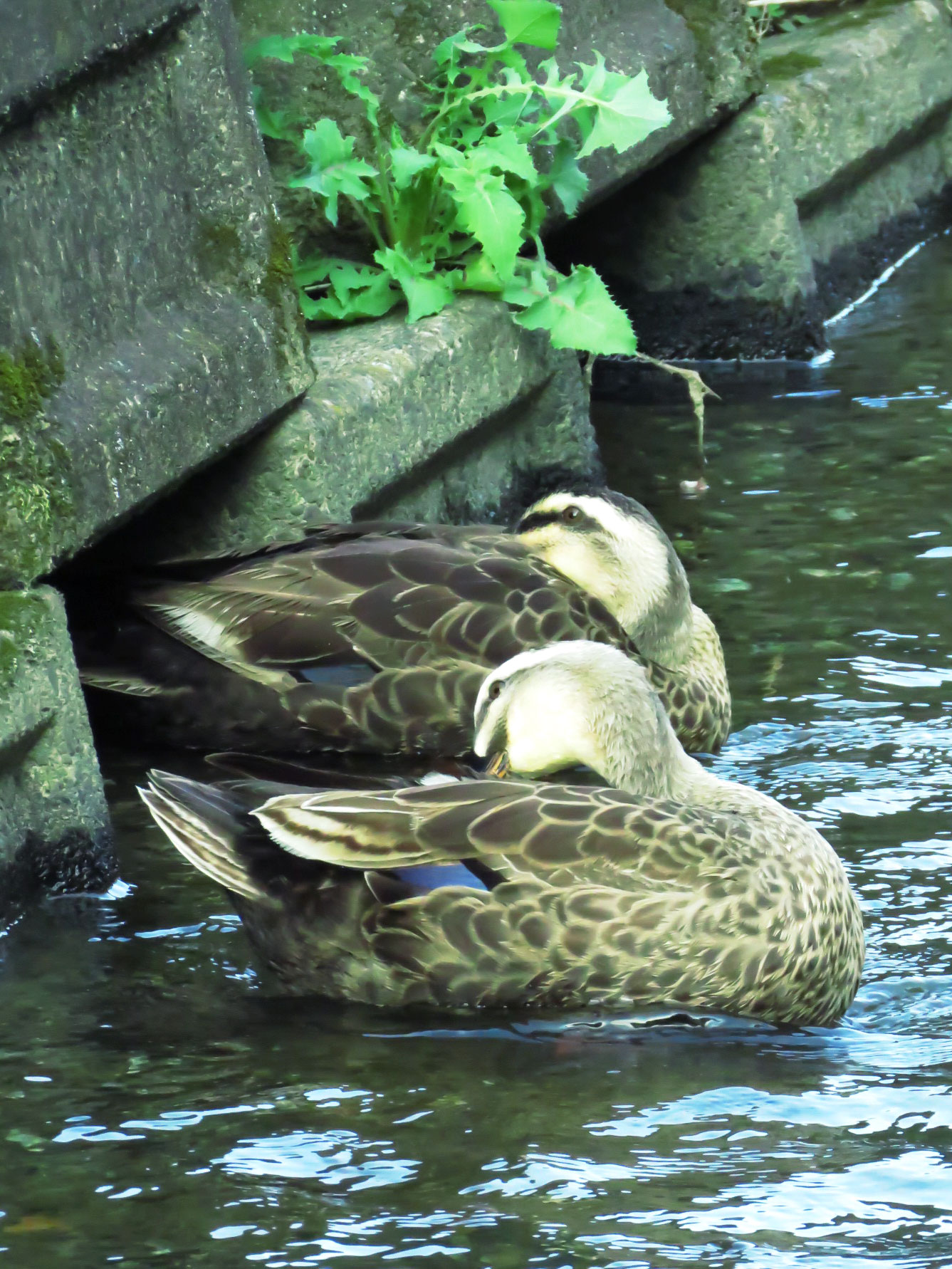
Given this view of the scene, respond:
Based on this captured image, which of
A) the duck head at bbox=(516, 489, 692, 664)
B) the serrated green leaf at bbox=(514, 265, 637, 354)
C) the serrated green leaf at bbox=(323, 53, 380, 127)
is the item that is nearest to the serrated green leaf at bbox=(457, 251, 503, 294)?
the serrated green leaf at bbox=(514, 265, 637, 354)

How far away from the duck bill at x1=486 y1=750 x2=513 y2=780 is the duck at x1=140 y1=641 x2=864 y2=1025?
453mm

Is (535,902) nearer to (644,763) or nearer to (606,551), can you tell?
(644,763)

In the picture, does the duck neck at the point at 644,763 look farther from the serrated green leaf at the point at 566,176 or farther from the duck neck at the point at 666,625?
the serrated green leaf at the point at 566,176

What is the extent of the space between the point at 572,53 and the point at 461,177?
1.61 m

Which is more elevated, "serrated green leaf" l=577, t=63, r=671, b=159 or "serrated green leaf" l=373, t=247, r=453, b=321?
"serrated green leaf" l=577, t=63, r=671, b=159

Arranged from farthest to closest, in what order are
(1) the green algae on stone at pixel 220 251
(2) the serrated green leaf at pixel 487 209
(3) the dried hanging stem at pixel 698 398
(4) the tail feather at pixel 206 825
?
(3) the dried hanging stem at pixel 698 398 < (2) the serrated green leaf at pixel 487 209 < (1) the green algae on stone at pixel 220 251 < (4) the tail feather at pixel 206 825

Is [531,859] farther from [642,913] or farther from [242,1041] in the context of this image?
[242,1041]

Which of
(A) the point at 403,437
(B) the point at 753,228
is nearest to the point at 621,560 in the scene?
(A) the point at 403,437

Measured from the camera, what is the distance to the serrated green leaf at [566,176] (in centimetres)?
662

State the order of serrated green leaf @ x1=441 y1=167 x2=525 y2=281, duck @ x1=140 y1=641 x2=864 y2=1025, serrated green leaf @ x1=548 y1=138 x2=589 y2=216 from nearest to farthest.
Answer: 1. duck @ x1=140 y1=641 x2=864 y2=1025
2. serrated green leaf @ x1=441 y1=167 x2=525 y2=281
3. serrated green leaf @ x1=548 y1=138 x2=589 y2=216

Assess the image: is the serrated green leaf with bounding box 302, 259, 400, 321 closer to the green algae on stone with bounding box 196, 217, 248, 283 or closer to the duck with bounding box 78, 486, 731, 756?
the green algae on stone with bounding box 196, 217, 248, 283

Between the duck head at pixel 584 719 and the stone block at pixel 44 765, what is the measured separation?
86 cm

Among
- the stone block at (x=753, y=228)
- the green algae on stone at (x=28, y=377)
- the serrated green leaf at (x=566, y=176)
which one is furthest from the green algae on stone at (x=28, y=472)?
the stone block at (x=753, y=228)

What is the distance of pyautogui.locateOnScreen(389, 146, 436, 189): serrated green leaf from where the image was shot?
6008 millimetres
